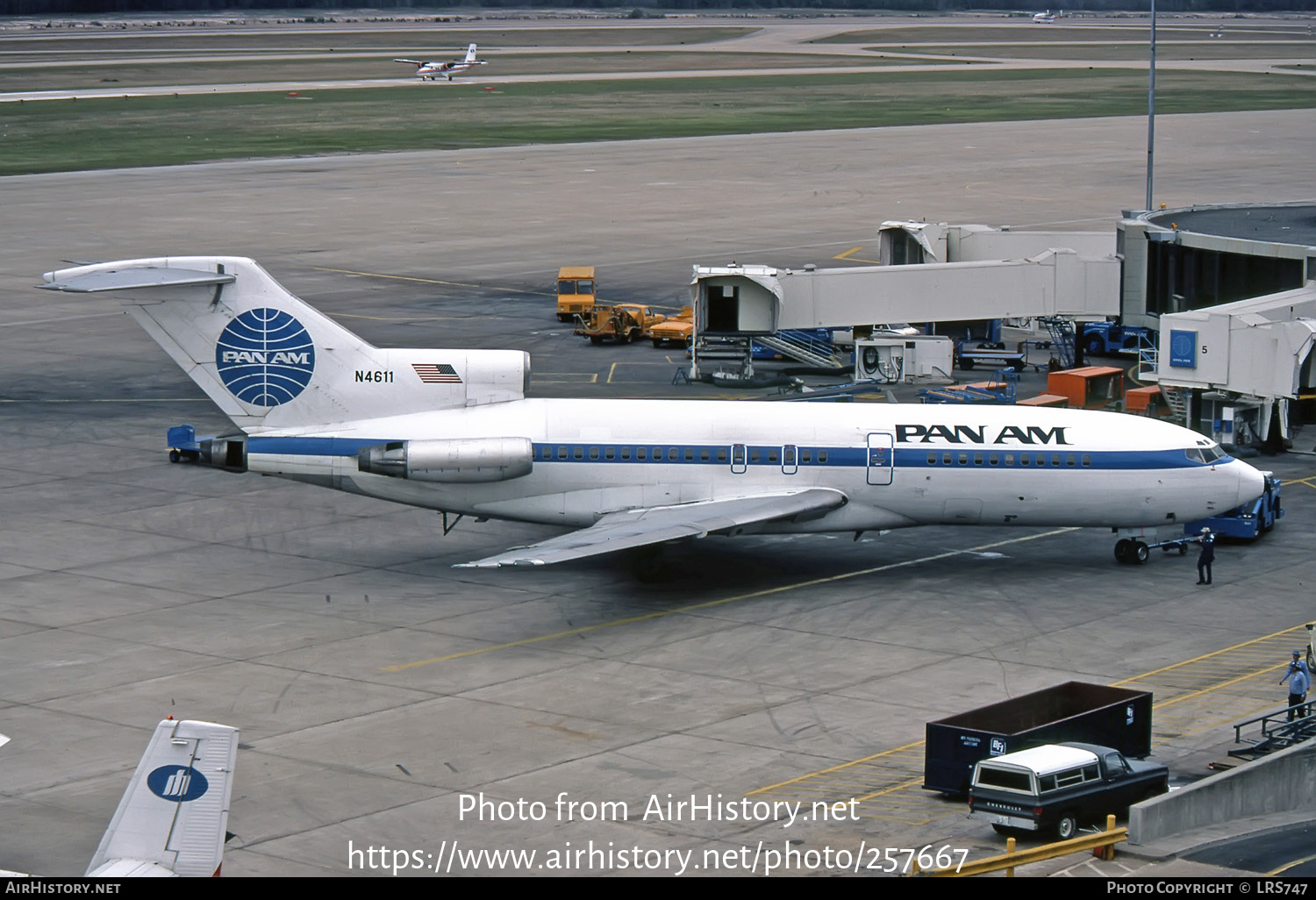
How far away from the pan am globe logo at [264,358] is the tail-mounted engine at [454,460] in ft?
9.56

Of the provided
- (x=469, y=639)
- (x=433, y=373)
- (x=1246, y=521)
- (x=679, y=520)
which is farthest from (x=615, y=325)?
(x=469, y=639)

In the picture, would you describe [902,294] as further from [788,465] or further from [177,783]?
[177,783]

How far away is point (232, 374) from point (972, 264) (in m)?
33.2

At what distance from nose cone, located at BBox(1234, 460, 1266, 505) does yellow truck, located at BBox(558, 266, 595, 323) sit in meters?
36.4

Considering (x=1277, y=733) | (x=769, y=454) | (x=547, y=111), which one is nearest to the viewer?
(x=1277, y=733)

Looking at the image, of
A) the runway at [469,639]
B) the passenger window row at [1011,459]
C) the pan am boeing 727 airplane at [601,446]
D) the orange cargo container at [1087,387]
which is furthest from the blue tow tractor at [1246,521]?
the orange cargo container at [1087,387]

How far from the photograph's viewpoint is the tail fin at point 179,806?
66.3ft

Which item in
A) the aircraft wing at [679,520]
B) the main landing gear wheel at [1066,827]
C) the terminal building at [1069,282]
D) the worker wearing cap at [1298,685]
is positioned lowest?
the main landing gear wheel at [1066,827]

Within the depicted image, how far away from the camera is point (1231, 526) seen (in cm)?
4444

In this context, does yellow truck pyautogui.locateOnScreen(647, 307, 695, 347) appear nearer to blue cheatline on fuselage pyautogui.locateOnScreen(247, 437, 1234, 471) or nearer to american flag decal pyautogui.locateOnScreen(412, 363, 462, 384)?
blue cheatline on fuselage pyautogui.locateOnScreen(247, 437, 1234, 471)

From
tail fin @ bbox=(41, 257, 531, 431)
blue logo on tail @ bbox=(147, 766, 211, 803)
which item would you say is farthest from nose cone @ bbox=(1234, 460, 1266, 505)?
blue logo on tail @ bbox=(147, 766, 211, 803)

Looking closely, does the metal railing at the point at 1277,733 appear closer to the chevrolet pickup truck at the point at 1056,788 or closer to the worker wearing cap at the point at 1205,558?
the chevrolet pickup truck at the point at 1056,788

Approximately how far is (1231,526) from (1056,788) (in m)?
20.5

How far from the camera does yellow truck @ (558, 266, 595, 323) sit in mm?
74688
